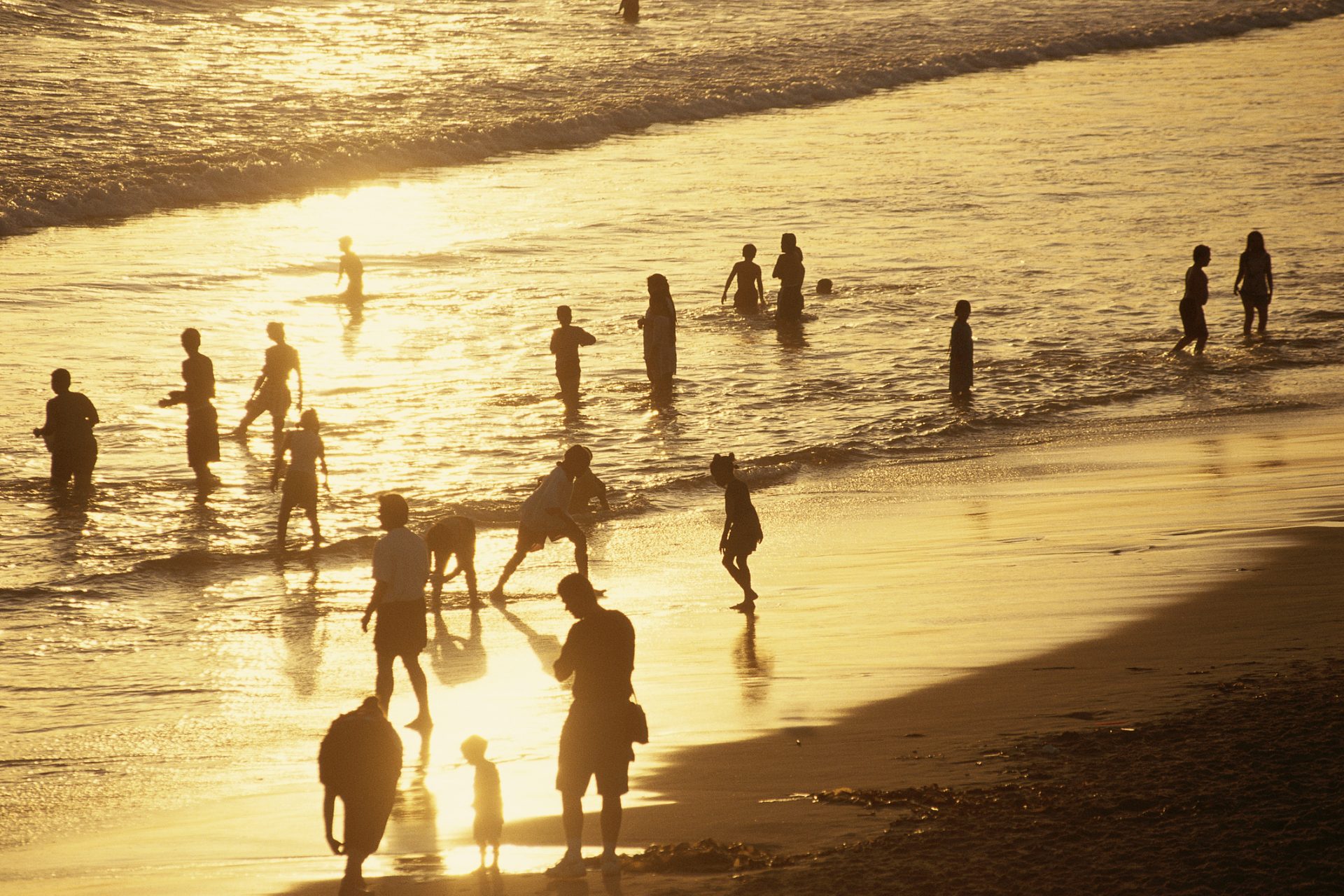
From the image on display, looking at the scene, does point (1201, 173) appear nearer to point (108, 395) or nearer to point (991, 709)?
point (108, 395)

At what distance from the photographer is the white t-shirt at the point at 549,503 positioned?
12000 millimetres

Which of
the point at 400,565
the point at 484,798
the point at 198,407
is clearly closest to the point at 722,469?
the point at 400,565

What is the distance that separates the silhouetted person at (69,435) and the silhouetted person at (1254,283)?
50.7ft

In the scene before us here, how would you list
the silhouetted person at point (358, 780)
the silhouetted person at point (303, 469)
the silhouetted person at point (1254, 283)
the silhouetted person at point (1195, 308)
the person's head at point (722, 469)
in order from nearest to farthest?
the silhouetted person at point (358, 780) → the person's head at point (722, 469) → the silhouetted person at point (303, 469) → the silhouetted person at point (1195, 308) → the silhouetted person at point (1254, 283)

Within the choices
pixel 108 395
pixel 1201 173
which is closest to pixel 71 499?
pixel 108 395

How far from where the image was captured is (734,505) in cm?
1129

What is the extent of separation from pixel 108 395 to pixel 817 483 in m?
9.38

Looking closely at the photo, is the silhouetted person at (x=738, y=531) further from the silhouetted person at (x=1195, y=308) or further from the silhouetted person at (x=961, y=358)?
the silhouetted person at (x=1195, y=308)

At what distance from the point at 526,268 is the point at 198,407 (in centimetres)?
1245

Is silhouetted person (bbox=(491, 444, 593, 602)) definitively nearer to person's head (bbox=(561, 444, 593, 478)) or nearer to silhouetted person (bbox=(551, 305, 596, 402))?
person's head (bbox=(561, 444, 593, 478))

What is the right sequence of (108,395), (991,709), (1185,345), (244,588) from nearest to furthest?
(991,709)
(244,588)
(108,395)
(1185,345)

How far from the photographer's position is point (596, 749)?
6.78 m

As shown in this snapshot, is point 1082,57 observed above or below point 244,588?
above

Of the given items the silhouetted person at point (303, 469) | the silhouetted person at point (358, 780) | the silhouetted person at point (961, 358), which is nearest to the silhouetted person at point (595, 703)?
the silhouetted person at point (358, 780)
